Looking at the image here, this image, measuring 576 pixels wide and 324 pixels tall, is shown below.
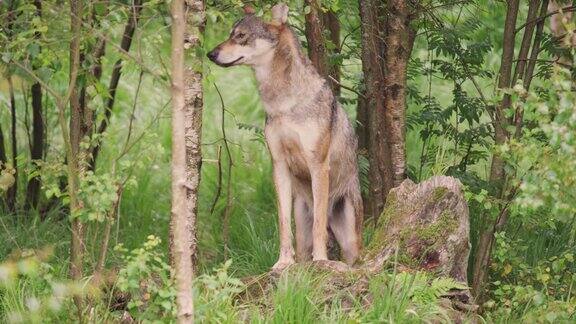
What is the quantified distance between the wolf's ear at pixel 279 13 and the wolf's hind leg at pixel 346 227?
1438mm

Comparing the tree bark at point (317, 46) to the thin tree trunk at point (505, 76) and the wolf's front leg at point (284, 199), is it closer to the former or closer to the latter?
the wolf's front leg at point (284, 199)

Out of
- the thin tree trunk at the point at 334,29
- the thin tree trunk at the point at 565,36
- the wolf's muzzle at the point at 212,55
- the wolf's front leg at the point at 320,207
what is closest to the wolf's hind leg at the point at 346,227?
the wolf's front leg at the point at 320,207

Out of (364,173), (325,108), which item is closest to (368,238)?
(364,173)

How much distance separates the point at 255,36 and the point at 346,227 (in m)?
1.59

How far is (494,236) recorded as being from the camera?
749 centimetres

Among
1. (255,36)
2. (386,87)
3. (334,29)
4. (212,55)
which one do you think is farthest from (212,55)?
(334,29)

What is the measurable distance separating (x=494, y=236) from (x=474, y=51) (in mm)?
1423

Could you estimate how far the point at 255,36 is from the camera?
25.1 ft

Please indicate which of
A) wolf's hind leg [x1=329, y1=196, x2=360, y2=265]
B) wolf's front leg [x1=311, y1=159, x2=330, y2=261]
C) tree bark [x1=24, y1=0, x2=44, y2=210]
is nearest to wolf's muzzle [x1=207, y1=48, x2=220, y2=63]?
wolf's front leg [x1=311, y1=159, x2=330, y2=261]

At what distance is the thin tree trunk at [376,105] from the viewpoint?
26.4 ft

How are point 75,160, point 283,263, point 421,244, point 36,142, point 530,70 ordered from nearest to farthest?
point 75,160 < point 421,244 < point 283,263 < point 530,70 < point 36,142

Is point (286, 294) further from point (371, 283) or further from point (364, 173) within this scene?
point (364, 173)

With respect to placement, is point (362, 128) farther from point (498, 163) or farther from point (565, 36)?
point (565, 36)

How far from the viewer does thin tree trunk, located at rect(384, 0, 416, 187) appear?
7953 millimetres
